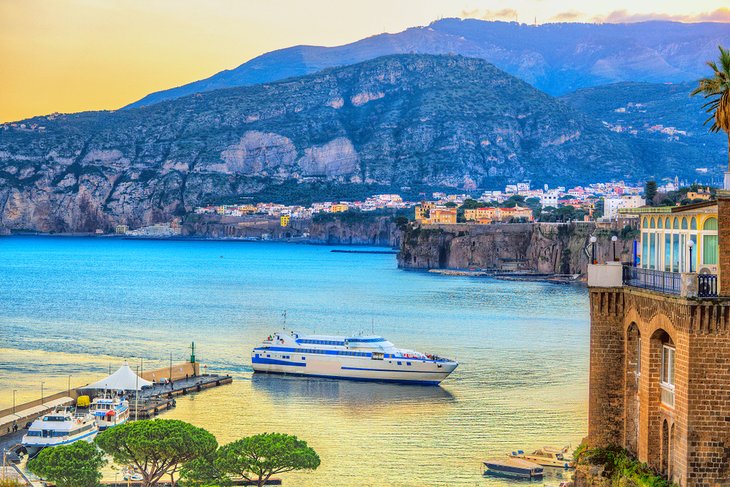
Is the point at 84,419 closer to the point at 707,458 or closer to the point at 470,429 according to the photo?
the point at 470,429

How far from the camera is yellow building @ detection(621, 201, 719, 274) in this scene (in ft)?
60.1

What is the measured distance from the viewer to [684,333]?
17047 millimetres

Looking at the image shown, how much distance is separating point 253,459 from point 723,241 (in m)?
19.2

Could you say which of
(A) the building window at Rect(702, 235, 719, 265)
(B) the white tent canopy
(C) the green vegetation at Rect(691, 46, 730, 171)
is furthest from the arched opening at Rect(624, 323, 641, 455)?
(B) the white tent canopy

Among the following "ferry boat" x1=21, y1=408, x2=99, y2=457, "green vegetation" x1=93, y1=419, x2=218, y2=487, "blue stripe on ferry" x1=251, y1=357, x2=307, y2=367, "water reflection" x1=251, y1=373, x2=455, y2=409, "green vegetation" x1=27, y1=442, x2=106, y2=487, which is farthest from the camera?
"blue stripe on ferry" x1=251, y1=357, x2=307, y2=367

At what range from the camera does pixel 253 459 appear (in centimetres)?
3384

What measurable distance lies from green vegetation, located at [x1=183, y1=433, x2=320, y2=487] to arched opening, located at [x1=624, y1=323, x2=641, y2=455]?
1468cm

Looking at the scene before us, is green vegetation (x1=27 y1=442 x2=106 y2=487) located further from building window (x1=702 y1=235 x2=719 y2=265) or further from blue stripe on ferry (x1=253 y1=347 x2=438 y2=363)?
blue stripe on ferry (x1=253 y1=347 x2=438 y2=363)

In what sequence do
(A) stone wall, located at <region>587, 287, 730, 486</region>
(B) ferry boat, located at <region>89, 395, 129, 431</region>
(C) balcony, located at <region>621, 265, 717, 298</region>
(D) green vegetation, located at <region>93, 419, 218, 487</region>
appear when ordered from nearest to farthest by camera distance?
1. (A) stone wall, located at <region>587, 287, 730, 486</region>
2. (C) balcony, located at <region>621, 265, 717, 298</region>
3. (D) green vegetation, located at <region>93, 419, 218, 487</region>
4. (B) ferry boat, located at <region>89, 395, 129, 431</region>

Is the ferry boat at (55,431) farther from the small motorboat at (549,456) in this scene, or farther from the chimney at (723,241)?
the chimney at (723,241)

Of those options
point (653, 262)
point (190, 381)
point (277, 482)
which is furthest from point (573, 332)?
point (653, 262)

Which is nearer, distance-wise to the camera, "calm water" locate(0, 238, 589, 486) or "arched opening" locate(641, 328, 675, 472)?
"arched opening" locate(641, 328, 675, 472)

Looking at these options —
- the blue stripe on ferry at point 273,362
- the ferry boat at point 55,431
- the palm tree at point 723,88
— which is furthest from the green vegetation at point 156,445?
the blue stripe on ferry at point 273,362

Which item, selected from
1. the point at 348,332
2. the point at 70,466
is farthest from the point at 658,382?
the point at 348,332
